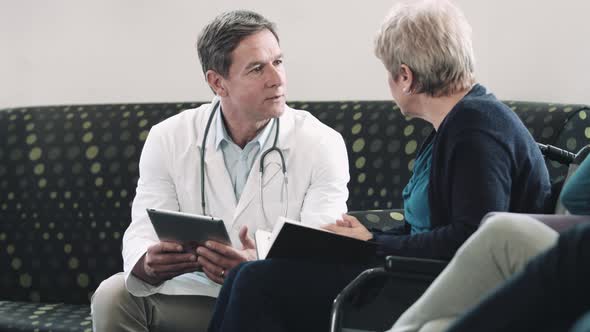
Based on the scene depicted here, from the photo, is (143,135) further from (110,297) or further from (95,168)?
(110,297)

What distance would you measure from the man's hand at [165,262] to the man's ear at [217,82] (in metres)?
0.53

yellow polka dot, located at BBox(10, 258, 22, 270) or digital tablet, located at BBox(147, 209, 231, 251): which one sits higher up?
digital tablet, located at BBox(147, 209, 231, 251)

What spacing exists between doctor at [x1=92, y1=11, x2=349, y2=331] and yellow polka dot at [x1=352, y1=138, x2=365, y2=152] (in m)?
0.21

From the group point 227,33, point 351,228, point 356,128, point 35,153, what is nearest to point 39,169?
point 35,153

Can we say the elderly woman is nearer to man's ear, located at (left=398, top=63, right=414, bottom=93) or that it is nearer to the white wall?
man's ear, located at (left=398, top=63, right=414, bottom=93)

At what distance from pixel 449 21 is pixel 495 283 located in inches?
30.3

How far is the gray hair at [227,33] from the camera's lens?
2.77 metres

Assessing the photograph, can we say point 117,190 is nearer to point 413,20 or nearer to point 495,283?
point 413,20

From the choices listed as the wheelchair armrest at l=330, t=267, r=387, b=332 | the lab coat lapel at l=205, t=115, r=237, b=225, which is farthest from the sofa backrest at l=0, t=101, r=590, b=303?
the wheelchair armrest at l=330, t=267, r=387, b=332

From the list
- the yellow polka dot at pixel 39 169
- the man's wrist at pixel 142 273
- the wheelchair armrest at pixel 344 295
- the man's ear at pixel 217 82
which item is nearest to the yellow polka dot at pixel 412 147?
the man's ear at pixel 217 82

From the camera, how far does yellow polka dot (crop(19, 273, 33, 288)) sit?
3320 millimetres

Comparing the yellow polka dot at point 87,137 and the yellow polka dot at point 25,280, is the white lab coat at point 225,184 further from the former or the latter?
the yellow polka dot at point 25,280

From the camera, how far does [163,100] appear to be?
143 inches

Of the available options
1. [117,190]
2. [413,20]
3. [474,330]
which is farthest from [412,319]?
[117,190]
